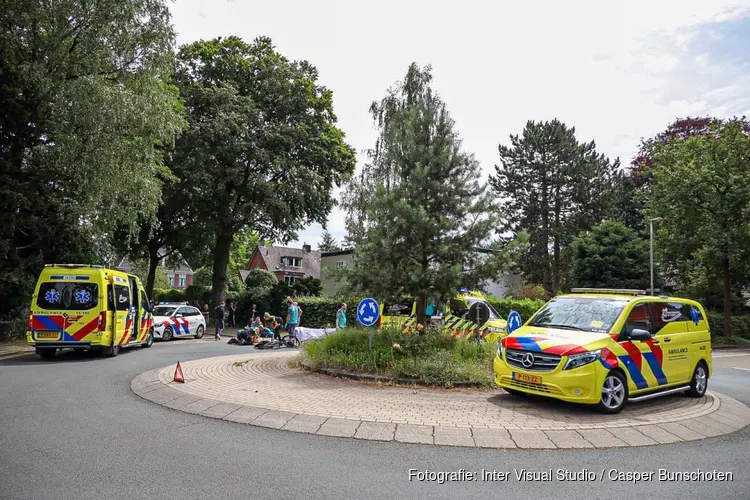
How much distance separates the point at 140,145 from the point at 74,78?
119 inches

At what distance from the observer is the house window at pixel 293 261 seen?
238 ft

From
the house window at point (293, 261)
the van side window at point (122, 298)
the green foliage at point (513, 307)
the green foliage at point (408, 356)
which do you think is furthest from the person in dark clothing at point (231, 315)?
the house window at point (293, 261)

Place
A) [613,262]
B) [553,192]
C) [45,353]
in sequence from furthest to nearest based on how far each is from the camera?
[553,192] < [613,262] < [45,353]

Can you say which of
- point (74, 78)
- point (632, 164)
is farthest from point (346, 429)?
point (632, 164)

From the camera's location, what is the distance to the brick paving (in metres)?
6.63

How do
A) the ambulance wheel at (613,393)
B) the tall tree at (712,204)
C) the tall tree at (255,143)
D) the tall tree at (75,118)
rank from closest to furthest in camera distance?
the ambulance wheel at (613,393) < the tall tree at (75,118) < the tall tree at (712,204) < the tall tree at (255,143)

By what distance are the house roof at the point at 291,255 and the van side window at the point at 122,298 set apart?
54415 mm

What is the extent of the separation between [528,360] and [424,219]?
4.53 meters

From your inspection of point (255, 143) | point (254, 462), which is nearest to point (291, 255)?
point (255, 143)

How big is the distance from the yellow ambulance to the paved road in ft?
21.7

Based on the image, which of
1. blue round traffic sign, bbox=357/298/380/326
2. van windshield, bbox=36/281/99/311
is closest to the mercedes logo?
blue round traffic sign, bbox=357/298/380/326

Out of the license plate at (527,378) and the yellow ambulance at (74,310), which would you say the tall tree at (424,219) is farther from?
the yellow ambulance at (74,310)

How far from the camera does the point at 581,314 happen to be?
872 centimetres

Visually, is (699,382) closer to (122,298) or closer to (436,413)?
(436,413)
